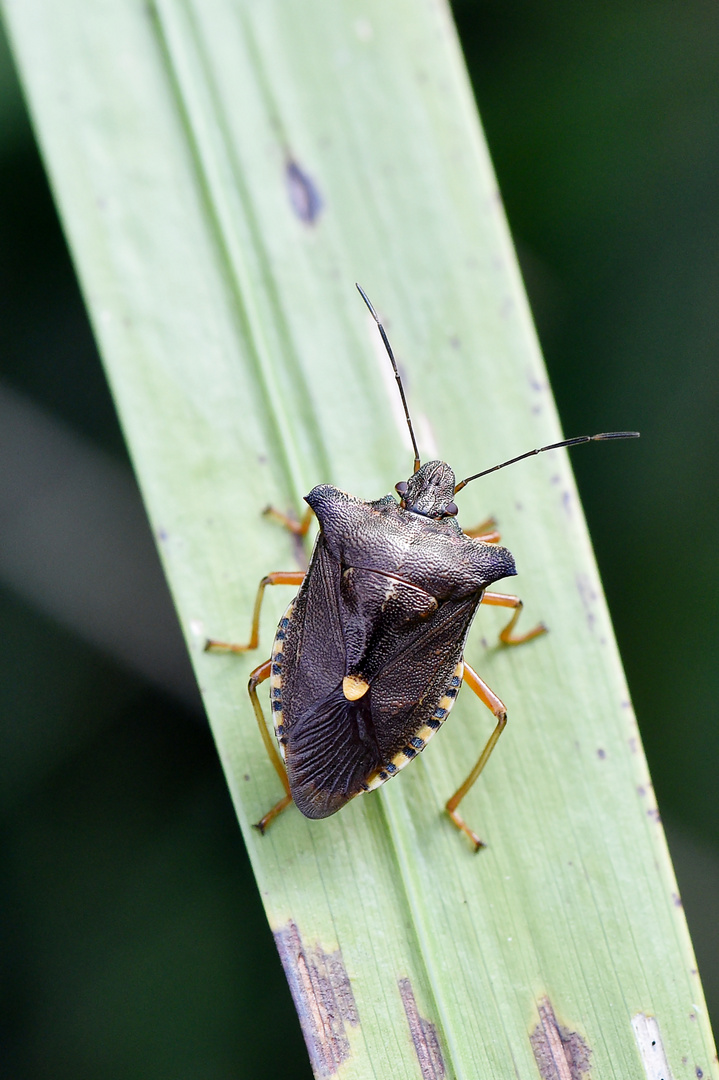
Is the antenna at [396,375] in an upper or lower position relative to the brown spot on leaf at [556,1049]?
upper

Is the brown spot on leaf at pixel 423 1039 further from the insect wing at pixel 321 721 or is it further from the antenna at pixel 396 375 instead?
the antenna at pixel 396 375

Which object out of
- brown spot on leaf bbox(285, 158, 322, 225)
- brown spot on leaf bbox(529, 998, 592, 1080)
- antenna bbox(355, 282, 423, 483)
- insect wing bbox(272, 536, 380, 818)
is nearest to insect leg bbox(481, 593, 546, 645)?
antenna bbox(355, 282, 423, 483)

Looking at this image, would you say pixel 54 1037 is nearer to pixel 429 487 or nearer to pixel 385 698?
pixel 385 698

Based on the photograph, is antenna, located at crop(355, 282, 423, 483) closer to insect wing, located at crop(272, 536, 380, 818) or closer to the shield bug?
the shield bug

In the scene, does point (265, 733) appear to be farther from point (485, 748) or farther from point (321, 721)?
point (485, 748)

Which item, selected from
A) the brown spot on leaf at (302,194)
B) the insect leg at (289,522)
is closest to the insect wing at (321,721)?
the insect leg at (289,522)

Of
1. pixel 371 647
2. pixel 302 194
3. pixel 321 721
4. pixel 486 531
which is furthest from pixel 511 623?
pixel 302 194

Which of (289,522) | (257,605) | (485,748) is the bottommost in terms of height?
(485,748)
